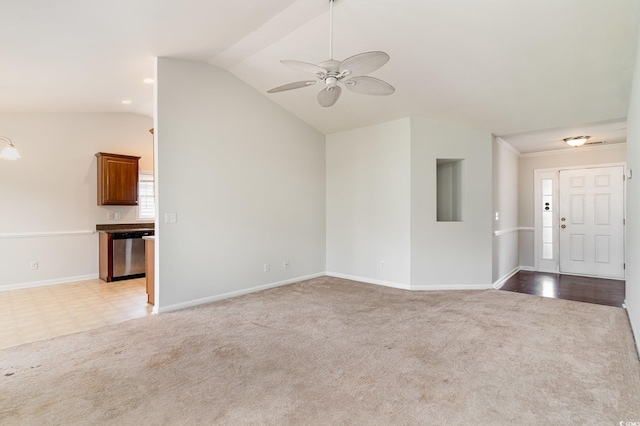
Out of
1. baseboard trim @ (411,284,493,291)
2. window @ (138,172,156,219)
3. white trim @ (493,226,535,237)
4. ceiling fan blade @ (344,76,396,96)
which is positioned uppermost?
ceiling fan blade @ (344,76,396,96)

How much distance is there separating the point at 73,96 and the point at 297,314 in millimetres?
4534

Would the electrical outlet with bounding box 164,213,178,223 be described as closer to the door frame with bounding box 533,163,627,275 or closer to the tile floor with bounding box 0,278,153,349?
the tile floor with bounding box 0,278,153,349

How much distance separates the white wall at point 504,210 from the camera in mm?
5562

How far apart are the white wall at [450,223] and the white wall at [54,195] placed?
546cm

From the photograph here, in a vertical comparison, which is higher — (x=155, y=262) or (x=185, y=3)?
(x=185, y=3)

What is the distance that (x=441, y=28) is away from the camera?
10.4 ft

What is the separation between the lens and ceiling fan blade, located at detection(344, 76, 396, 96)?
2.74 m

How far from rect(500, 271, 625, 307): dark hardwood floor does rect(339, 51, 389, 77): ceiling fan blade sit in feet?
14.4

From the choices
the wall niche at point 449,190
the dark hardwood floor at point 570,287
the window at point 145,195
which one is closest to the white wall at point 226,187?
the wall niche at point 449,190

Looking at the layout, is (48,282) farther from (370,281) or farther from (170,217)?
(370,281)

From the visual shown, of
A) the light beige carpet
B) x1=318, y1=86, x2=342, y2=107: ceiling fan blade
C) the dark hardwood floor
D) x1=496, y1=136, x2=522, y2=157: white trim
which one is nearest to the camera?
the light beige carpet

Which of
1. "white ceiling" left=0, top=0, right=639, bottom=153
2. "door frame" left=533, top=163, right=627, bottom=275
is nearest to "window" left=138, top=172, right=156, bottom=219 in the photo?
"white ceiling" left=0, top=0, right=639, bottom=153

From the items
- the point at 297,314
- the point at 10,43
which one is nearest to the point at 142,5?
the point at 10,43

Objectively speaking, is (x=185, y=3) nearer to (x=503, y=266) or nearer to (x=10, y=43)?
(x=10, y=43)
